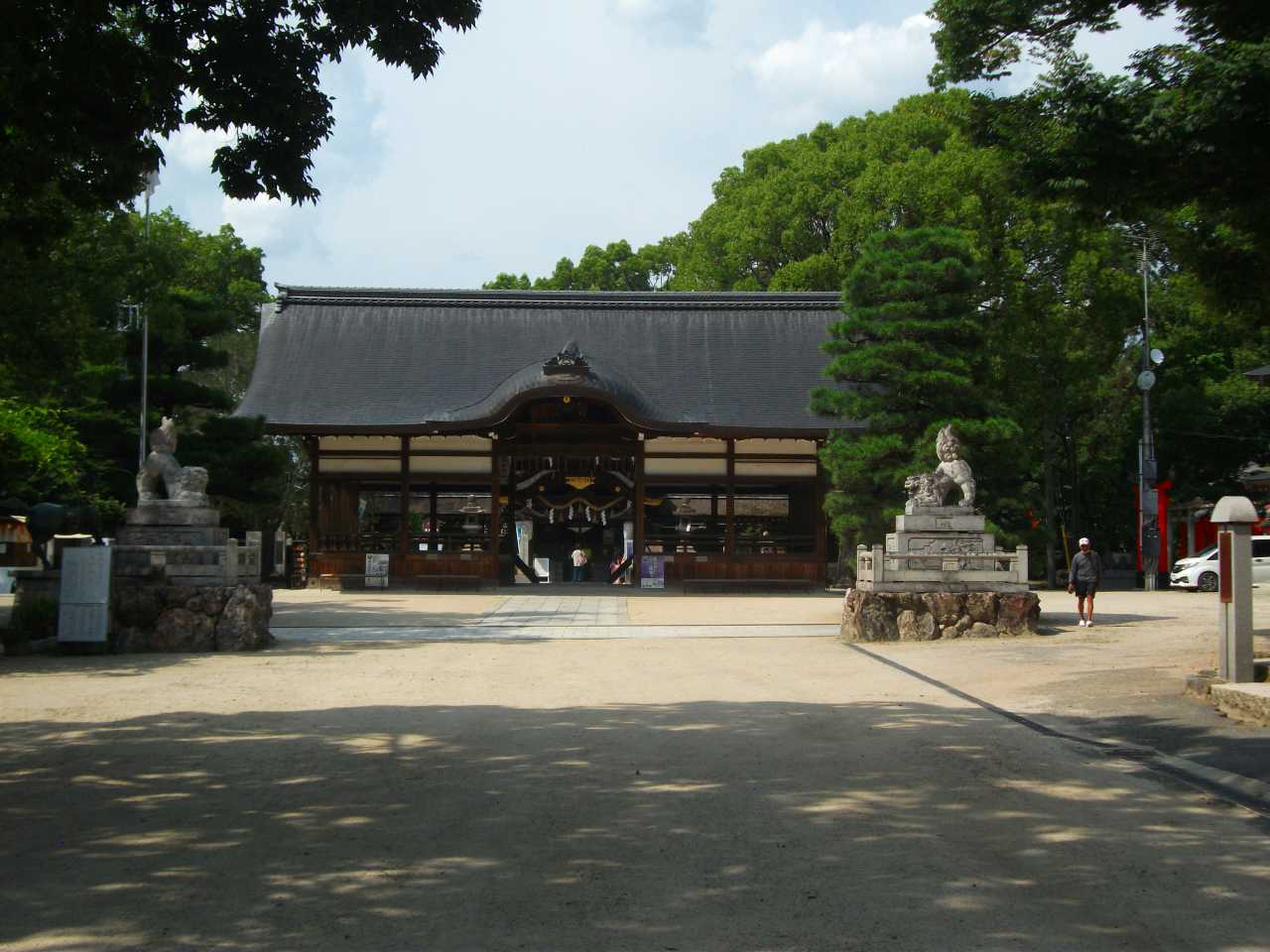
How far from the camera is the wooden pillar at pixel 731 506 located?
25.4 meters

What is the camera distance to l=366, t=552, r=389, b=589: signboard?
2411 centimetres

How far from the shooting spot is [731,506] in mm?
25500

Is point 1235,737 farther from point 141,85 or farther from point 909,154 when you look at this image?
point 909,154

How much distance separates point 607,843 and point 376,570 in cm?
2004

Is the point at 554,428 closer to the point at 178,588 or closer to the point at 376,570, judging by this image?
the point at 376,570

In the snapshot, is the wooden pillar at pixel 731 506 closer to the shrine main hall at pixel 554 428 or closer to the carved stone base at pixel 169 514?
the shrine main hall at pixel 554 428

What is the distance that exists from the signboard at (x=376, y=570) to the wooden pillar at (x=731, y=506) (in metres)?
7.55

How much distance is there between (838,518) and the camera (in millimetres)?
18953

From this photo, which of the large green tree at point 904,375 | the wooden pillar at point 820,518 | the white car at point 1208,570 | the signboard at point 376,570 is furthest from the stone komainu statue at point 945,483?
the white car at point 1208,570

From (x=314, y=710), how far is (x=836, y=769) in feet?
14.2

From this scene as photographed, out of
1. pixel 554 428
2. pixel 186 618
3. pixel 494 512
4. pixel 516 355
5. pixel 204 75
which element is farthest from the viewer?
pixel 516 355

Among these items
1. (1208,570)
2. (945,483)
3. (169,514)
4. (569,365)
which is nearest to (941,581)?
(945,483)

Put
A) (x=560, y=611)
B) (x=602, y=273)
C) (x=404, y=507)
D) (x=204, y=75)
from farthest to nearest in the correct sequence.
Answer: (x=602, y=273), (x=404, y=507), (x=560, y=611), (x=204, y=75)

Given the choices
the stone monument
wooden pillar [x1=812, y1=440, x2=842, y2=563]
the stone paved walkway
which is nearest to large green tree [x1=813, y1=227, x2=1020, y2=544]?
the stone monument
